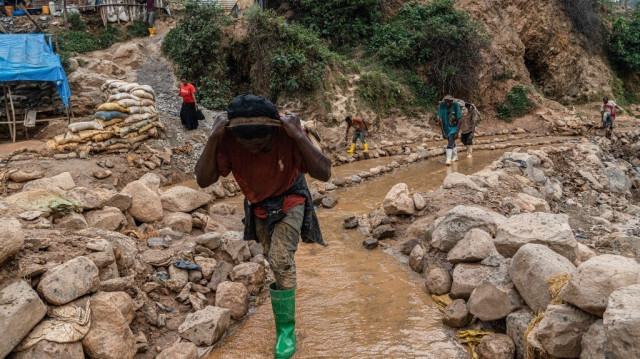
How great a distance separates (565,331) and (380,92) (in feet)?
46.7

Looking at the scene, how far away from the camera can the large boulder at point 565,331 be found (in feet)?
8.02

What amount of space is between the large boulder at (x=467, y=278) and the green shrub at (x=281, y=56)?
11239mm

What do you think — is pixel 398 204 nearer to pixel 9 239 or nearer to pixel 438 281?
pixel 438 281

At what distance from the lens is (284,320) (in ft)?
9.59

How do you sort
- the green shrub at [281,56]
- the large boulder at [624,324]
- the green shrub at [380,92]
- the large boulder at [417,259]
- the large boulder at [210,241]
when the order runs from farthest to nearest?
the green shrub at [380,92] → the green shrub at [281,56] → the large boulder at [417,259] → the large boulder at [210,241] → the large boulder at [624,324]

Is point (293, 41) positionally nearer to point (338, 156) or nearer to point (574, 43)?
point (338, 156)

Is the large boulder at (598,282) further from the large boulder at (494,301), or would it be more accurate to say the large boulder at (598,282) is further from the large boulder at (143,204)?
the large boulder at (143,204)

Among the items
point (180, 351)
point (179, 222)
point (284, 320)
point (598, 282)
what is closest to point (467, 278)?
point (598, 282)

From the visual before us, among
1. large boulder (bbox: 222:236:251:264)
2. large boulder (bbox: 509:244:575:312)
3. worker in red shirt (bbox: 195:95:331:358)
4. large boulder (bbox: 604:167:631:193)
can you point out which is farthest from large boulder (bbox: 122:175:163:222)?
large boulder (bbox: 604:167:631:193)

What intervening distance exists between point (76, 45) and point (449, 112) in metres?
14.4

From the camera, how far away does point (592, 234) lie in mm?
6867

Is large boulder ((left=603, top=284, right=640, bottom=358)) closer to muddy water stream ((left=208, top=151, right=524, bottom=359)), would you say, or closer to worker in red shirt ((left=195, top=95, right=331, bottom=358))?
muddy water stream ((left=208, top=151, right=524, bottom=359))

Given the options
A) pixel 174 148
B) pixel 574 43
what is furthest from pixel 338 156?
pixel 574 43

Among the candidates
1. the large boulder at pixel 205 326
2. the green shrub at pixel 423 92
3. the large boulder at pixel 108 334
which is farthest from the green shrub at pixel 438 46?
the large boulder at pixel 108 334
